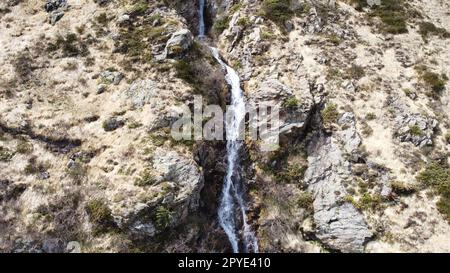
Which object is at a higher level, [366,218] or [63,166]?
[63,166]

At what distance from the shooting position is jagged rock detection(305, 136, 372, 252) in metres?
25.8

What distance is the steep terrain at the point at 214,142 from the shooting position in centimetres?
2538

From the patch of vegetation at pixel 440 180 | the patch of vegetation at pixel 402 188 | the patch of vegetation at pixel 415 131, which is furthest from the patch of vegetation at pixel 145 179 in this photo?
the patch of vegetation at pixel 415 131

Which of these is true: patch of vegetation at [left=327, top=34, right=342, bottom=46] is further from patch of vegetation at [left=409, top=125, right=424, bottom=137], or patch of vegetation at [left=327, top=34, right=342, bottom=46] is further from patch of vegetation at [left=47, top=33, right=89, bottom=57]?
patch of vegetation at [left=47, top=33, right=89, bottom=57]

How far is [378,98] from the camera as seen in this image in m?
32.2

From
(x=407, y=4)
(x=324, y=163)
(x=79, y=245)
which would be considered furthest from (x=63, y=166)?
(x=407, y=4)

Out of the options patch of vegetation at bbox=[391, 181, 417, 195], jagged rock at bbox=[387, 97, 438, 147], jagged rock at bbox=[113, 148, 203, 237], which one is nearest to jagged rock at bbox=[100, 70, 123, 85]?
jagged rock at bbox=[113, 148, 203, 237]

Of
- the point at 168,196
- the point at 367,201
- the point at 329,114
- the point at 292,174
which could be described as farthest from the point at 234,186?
the point at 329,114

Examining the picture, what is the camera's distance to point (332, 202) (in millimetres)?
27328

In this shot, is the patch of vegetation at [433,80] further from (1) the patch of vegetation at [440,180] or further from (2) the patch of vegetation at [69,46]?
(2) the patch of vegetation at [69,46]

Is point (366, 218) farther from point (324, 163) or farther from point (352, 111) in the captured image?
point (352, 111)

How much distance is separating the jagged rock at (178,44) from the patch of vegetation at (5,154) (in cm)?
1327

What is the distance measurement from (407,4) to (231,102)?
21562 millimetres
